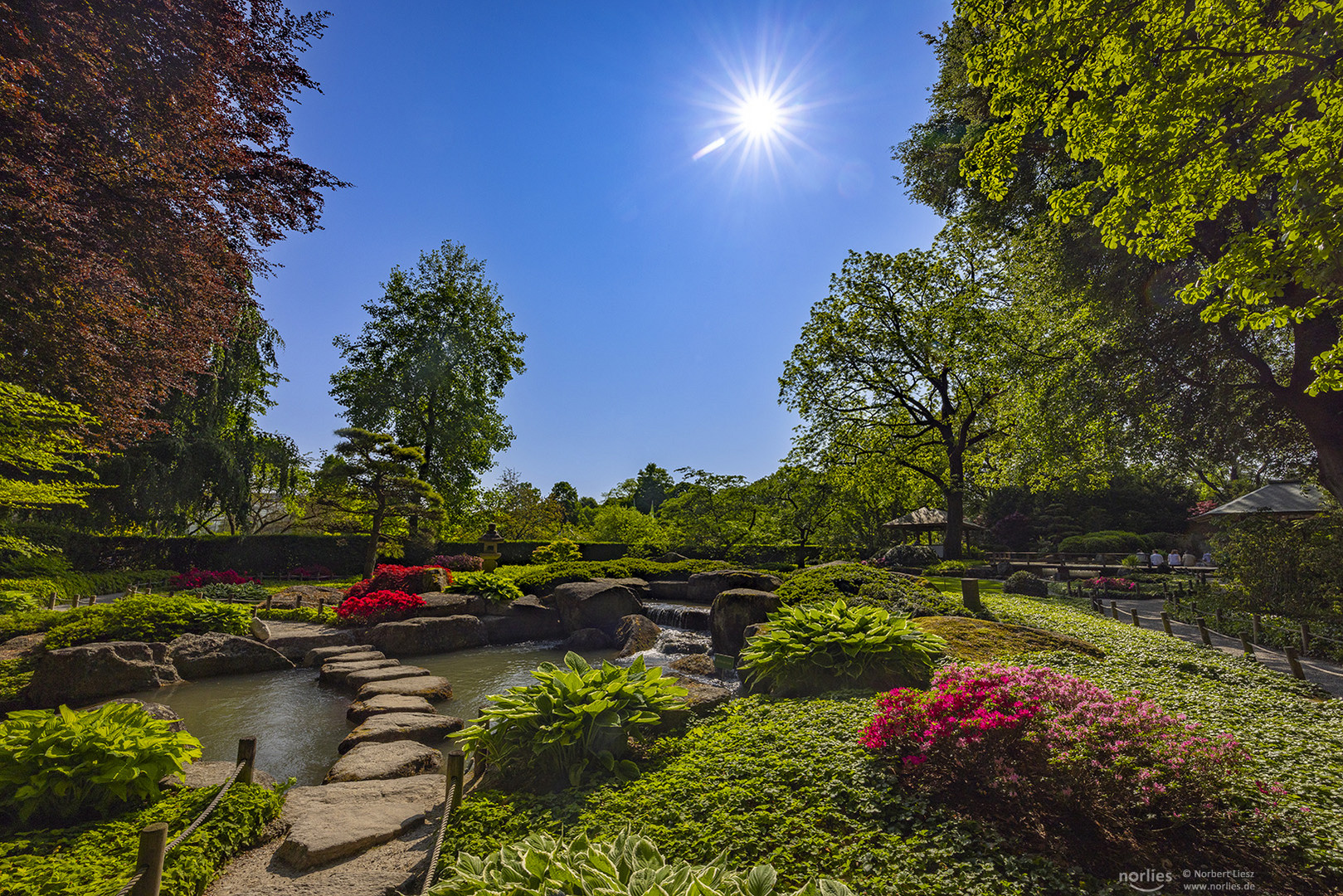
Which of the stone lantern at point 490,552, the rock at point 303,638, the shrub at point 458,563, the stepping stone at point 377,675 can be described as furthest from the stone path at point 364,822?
the shrub at point 458,563

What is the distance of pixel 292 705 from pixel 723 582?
30.6 feet

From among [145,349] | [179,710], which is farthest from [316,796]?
[145,349]

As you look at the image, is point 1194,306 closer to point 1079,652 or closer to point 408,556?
point 1079,652

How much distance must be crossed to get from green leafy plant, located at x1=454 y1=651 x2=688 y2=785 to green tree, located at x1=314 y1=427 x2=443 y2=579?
617 inches

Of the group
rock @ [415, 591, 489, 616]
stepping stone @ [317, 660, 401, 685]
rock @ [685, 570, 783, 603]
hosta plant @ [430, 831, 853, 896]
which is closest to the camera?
hosta plant @ [430, 831, 853, 896]

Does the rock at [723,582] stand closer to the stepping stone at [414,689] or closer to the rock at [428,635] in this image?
the rock at [428,635]

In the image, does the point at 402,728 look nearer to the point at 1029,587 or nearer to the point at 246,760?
the point at 246,760

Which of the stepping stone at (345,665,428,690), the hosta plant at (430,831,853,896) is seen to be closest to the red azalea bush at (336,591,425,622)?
the stepping stone at (345,665,428,690)

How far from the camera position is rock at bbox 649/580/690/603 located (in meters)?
15.5

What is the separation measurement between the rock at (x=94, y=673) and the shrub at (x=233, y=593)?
6.55 metres

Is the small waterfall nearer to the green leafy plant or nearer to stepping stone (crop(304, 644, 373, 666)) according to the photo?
stepping stone (crop(304, 644, 373, 666))

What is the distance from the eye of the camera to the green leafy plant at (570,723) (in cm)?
427

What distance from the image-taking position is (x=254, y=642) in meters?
9.64

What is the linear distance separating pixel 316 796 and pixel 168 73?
24.2ft
